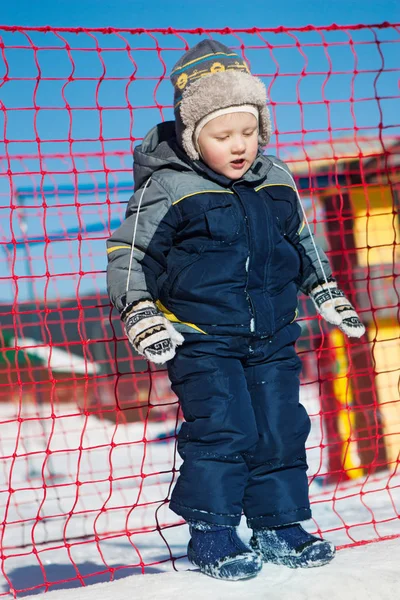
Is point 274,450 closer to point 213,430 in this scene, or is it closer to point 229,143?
point 213,430

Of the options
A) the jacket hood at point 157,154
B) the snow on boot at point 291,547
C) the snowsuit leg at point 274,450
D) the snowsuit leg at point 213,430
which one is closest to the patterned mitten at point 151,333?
the snowsuit leg at point 213,430

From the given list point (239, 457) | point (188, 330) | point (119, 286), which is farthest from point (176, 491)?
point (119, 286)

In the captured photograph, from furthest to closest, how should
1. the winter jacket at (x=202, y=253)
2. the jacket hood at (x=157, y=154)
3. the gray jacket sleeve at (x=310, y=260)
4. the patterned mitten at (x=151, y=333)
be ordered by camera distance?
the gray jacket sleeve at (x=310, y=260)
the jacket hood at (x=157, y=154)
the winter jacket at (x=202, y=253)
the patterned mitten at (x=151, y=333)

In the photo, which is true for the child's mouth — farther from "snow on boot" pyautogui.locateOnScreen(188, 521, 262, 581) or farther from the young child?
"snow on boot" pyautogui.locateOnScreen(188, 521, 262, 581)

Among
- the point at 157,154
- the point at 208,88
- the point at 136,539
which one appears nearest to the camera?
the point at 208,88

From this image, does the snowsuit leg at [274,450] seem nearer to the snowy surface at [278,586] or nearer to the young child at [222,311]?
the young child at [222,311]

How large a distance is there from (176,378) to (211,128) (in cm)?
75

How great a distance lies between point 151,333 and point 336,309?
662 mm

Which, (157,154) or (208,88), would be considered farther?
(157,154)

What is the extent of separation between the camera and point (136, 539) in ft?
14.4

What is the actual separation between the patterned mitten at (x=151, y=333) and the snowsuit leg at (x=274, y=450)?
0.93 feet

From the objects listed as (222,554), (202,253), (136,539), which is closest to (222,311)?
(202,253)

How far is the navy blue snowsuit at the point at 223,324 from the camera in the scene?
2129 mm

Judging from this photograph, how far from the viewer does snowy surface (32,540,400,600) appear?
6.71 ft
